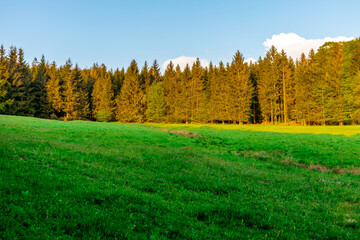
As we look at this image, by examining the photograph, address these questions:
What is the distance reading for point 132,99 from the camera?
78312 mm

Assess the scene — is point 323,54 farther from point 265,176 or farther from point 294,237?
point 294,237

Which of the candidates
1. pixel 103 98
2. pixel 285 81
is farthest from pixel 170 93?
pixel 285 81

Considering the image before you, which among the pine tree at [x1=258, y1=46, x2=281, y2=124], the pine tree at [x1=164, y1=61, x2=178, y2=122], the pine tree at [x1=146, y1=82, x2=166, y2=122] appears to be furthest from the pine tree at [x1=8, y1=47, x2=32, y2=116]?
the pine tree at [x1=258, y1=46, x2=281, y2=124]

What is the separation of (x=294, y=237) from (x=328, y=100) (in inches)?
2402

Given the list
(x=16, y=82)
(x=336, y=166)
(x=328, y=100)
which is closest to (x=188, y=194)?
(x=336, y=166)

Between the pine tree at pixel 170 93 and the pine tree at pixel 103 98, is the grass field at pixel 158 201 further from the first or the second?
the pine tree at pixel 103 98

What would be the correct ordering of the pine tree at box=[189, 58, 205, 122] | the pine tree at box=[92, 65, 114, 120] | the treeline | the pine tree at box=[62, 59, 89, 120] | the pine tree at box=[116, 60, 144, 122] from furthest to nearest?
the pine tree at box=[92, 65, 114, 120] < the pine tree at box=[116, 60, 144, 122] < the pine tree at box=[189, 58, 205, 122] < the pine tree at box=[62, 59, 89, 120] < the treeline

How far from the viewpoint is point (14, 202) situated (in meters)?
5.07

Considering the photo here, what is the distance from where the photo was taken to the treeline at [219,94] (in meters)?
54.8

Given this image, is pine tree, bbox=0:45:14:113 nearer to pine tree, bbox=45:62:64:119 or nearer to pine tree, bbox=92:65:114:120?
pine tree, bbox=45:62:64:119

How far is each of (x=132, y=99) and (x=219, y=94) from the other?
32261mm

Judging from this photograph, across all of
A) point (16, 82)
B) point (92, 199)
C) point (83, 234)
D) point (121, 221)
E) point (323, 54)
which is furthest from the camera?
point (16, 82)

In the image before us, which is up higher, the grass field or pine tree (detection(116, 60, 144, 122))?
pine tree (detection(116, 60, 144, 122))

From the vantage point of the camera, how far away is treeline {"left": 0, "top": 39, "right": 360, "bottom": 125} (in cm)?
5481
